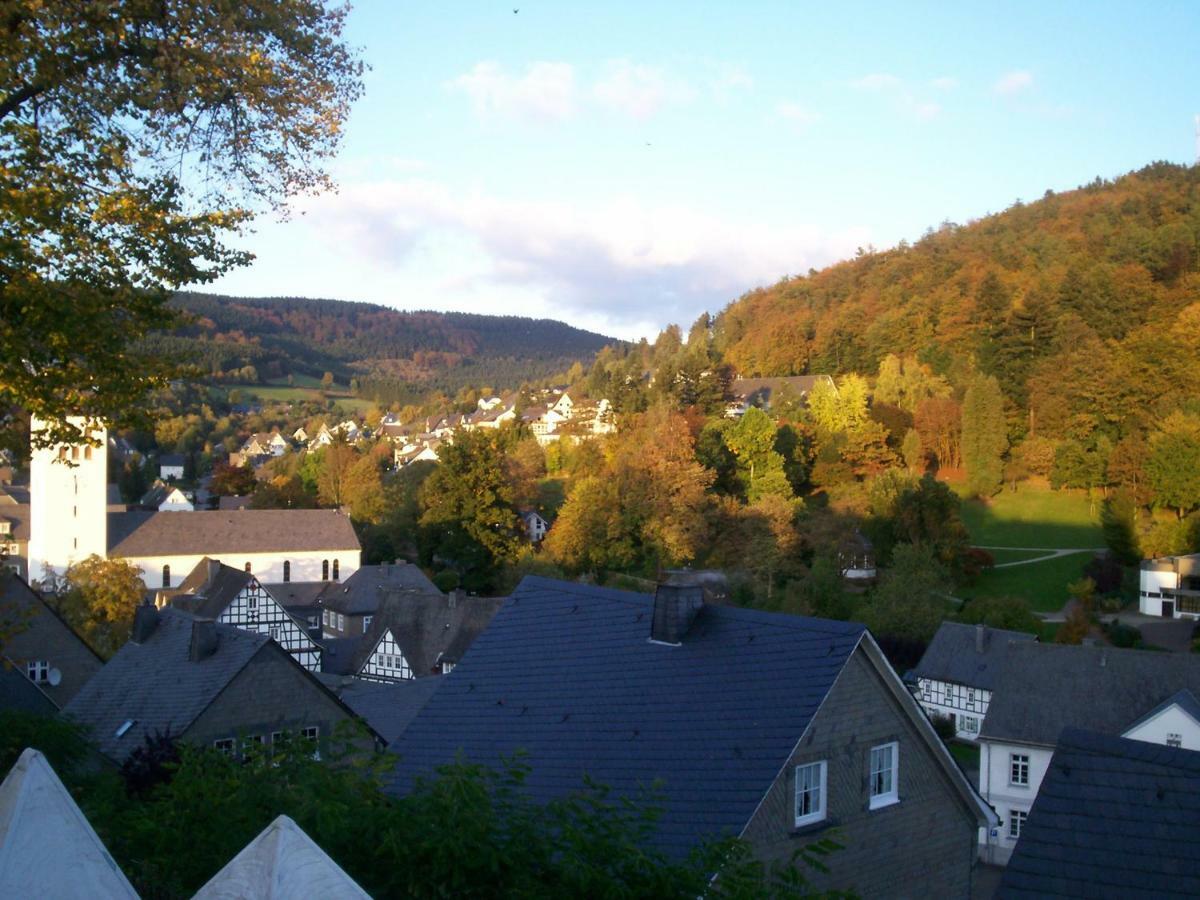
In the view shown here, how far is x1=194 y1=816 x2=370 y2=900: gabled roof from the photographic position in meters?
3.36

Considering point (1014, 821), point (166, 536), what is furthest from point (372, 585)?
point (1014, 821)

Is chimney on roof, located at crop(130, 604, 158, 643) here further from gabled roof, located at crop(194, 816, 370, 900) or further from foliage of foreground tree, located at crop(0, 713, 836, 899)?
gabled roof, located at crop(194, 816, 370, 900)

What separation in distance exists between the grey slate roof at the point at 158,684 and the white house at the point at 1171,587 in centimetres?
3077

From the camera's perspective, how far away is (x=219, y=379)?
143125mm

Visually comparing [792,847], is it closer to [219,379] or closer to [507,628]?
[507,628]

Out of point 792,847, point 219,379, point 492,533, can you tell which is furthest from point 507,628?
Result: point 219,379

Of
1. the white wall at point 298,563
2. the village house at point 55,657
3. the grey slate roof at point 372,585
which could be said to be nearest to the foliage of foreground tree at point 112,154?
the village house at point 55,657

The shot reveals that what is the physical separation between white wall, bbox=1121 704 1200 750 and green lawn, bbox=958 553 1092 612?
14491 millimetres

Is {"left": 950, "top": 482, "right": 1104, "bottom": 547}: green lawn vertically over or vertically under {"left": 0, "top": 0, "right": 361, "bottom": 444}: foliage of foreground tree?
under

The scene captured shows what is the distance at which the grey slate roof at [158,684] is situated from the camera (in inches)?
721

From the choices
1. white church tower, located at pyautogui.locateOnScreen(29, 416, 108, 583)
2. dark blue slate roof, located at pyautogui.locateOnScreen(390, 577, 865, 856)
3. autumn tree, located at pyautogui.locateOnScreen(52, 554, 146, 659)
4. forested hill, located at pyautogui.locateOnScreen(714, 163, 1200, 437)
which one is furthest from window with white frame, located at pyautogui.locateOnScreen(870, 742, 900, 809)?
white church tower, located at pyautogui.locateOnScreen(29, 416, 108, 583)

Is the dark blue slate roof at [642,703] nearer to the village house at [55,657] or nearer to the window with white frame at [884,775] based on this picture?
the window with white frame at [884,775]

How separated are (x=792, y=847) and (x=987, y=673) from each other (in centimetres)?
2297

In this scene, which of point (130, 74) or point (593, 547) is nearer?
point (130, 74)
